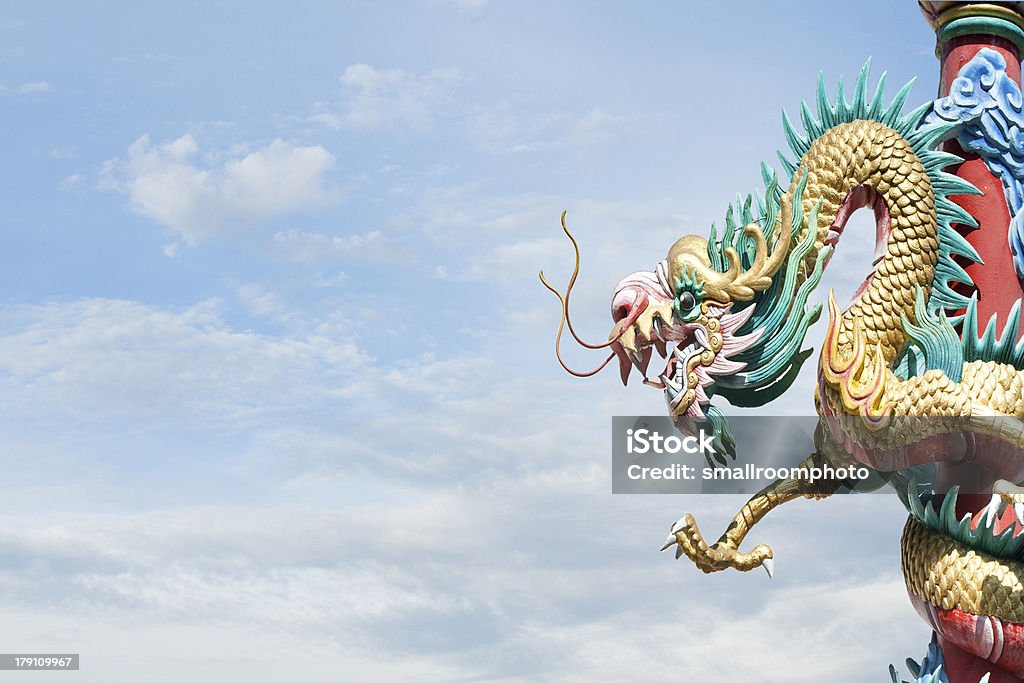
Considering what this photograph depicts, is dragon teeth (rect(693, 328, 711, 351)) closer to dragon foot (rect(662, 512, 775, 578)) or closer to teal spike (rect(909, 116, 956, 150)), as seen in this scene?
dragon foot (rect(662, 512, 775, 578))

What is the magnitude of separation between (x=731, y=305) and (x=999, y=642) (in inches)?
73.1

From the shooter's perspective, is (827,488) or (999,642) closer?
Result: (999,642)

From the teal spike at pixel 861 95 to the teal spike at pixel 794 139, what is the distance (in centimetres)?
24

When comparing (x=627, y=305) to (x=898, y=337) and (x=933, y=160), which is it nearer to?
(x=898, y=337)

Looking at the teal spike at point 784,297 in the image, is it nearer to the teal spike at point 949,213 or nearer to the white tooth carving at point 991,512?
the teal spike at point 949,213

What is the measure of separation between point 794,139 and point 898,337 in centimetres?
108

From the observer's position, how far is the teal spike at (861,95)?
25.8 feet

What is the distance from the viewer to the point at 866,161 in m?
7.80

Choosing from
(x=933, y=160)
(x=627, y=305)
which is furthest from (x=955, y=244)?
(x=627, y=305)

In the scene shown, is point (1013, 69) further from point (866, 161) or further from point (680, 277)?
point (680, 277)

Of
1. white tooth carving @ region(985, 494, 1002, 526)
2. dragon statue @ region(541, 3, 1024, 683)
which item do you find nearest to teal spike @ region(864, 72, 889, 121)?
dragon statue @ region(541, 3, 1024, 683)

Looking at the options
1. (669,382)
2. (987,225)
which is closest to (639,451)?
(669,382)

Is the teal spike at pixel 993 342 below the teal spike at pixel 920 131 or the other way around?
below

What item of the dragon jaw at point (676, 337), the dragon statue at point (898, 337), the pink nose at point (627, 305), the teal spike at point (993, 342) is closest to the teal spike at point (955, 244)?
the dragon statue at point (898, 337)
